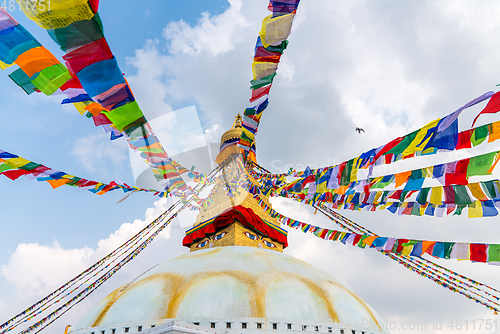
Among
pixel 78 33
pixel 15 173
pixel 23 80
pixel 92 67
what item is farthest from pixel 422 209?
pixel 15 173

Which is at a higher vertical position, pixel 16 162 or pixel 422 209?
pixel 16 162

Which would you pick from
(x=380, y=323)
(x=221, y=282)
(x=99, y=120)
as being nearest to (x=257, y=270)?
(x=221, y=282)

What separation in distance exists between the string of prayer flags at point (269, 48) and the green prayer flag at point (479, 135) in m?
2.89

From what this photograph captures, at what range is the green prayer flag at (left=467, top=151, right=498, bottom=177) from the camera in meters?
3.65

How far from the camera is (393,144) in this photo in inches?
161

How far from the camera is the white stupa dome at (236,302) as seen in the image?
5.31 meters

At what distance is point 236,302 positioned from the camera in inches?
215

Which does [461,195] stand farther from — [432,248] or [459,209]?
[432,248]

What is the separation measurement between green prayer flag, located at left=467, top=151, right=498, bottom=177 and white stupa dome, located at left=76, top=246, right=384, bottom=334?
3949mm

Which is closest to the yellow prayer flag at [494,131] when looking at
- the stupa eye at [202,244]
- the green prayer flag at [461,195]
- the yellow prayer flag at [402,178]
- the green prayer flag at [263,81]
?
the green prayer flag at [461,195]

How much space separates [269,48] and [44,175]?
213 inches

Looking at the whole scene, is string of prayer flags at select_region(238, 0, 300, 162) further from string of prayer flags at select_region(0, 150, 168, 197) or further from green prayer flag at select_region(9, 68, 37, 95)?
string of prayer flags at select_region(0, 150, 168, 197)

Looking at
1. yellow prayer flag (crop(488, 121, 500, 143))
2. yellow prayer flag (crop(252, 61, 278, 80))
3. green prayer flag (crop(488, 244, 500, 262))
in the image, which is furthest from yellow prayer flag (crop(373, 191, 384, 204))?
yellow prayer flag (crop(252, 61, 278, 80))

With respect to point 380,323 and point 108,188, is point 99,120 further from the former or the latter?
point 380,323
